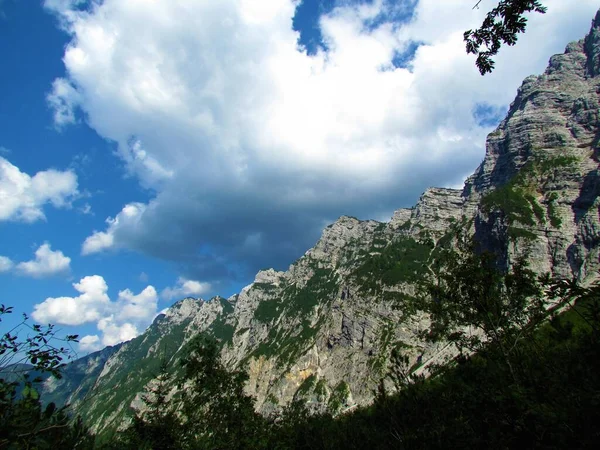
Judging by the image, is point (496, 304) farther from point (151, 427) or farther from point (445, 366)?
point (151, 427)

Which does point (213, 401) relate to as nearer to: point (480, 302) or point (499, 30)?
point (480, 302)

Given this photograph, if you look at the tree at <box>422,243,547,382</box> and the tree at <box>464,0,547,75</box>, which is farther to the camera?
the tree at <box>422,243,547,382</box>

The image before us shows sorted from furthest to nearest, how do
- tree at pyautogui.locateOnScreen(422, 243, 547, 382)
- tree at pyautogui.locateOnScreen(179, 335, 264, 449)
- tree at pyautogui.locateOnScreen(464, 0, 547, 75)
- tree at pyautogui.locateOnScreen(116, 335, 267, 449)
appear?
tree at pyautogui.locateOnScreen(179, 335, 264, 449) < tree at pyautogui.locateOnScreen(116, 335, 267, 449) < tree at pyautogui.locateOnScreen(422, 243, 547, 382) < tree at pyautogui.locateOnScreen(464, 0, 547, 75)

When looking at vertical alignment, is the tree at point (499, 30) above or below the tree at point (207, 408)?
above

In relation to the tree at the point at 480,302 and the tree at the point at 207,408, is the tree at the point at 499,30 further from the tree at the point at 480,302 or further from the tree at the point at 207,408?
the tree at the point at 207,408

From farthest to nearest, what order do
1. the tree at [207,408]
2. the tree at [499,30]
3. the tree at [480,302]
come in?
the tree at [207,408] → the tree at [480,302] → the tree at [499,30]

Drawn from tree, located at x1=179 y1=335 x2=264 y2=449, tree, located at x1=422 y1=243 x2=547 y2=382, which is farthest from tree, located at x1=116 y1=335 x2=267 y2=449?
tree, located at x1=422 y1=243 x2=547 y2=382

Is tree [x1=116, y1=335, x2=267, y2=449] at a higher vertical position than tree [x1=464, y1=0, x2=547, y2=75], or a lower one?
lower

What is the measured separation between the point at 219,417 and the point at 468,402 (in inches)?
1029

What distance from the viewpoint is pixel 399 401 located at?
102 ft

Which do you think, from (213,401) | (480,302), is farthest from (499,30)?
(213,401)

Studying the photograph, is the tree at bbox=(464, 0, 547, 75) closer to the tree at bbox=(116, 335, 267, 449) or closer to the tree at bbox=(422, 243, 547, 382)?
the tree at bbox=(422, 243, 547, 382)

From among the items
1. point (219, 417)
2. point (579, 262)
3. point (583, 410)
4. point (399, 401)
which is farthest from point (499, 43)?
point (579, 262)

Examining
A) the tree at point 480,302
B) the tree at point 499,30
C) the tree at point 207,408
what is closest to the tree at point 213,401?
the tree at point 207,408
